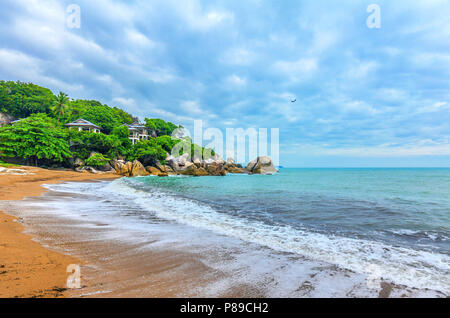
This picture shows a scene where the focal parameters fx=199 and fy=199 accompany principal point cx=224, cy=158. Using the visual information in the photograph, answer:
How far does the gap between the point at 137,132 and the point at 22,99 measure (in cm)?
2758

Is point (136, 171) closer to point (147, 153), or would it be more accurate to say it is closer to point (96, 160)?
point (147, 153)

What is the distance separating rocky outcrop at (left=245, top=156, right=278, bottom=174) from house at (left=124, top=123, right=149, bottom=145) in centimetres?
3710

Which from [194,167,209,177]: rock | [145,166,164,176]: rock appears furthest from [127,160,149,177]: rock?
[194,167,209,177]: rock

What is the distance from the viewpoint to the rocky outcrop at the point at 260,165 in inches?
2635

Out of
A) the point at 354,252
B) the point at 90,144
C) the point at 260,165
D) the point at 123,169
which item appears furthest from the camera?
the point at 260,165

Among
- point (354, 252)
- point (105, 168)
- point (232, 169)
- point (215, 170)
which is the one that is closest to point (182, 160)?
point (215, 170)

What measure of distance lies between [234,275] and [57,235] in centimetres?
487

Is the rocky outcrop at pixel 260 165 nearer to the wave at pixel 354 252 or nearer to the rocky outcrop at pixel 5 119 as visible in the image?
the wave at pixel 354 252

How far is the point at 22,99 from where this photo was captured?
47875 millimetres

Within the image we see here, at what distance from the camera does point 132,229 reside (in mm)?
6414

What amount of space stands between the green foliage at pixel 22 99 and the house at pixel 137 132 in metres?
20.3

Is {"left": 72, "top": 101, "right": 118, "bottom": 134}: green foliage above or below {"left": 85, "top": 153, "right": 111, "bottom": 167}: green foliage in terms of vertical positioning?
above

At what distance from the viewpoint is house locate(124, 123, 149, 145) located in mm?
63438

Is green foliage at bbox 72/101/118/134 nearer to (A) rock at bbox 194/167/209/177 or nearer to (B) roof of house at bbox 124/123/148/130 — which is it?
(B) roof of house at bbox 124/123/148/130
